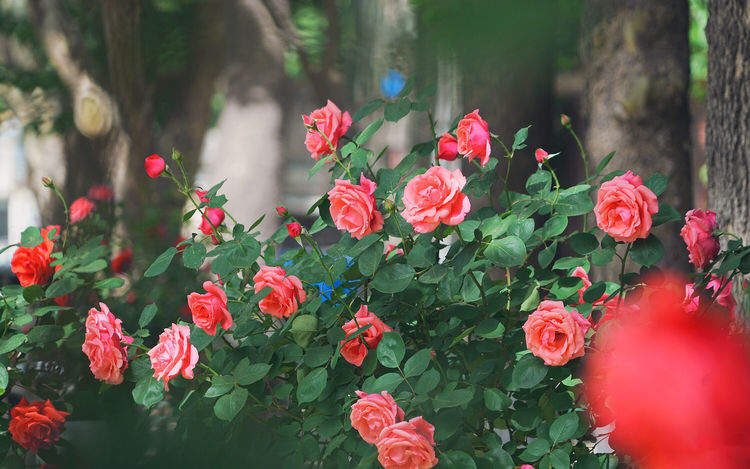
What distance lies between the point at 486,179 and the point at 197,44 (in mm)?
6079

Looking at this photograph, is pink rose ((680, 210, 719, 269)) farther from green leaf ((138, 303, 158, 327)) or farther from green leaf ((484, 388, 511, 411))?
green leaf ((138, 303, 158, 327))

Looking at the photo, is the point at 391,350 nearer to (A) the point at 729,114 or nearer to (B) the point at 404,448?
(B) the point at 404,448

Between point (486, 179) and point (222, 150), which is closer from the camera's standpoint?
point (486, 179)

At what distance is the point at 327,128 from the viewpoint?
5.34 ft

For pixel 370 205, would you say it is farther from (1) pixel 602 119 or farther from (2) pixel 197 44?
(2) pixel 197 44

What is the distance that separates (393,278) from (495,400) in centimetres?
27

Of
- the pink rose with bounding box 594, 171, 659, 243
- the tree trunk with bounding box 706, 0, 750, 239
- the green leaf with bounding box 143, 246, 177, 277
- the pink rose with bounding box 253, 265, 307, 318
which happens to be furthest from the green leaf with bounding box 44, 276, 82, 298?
the tree trunk with bounding box 706, 0, 750, 239

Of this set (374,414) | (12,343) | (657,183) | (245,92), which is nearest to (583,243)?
(657,183)

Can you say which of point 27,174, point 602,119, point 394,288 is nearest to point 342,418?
point 394,288

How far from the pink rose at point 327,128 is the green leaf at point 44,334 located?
0.75 meters

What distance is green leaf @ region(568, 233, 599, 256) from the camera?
1.43m

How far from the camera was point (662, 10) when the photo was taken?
3.25 m

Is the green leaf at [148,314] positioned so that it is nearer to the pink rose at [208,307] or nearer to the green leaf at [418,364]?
the pink rose at [208,307]

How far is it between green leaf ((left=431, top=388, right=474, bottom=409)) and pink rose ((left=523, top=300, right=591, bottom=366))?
0.44ft
